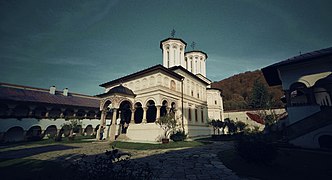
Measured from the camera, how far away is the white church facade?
64.7 feet

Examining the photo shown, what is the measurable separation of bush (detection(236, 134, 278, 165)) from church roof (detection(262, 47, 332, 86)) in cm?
917

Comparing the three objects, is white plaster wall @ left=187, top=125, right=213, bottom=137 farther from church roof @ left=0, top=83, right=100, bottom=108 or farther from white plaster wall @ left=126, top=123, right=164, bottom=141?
church roof @ left=0, top=83, right=100, bottom=108

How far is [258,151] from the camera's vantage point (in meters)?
6.37

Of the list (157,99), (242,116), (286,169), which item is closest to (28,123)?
(157,99)

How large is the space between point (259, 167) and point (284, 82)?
32.9 feet

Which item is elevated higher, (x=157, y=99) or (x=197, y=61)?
(x=197, y=61)

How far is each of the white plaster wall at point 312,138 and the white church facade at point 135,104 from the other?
11943mm

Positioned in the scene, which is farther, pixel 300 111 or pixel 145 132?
pixel 145 132

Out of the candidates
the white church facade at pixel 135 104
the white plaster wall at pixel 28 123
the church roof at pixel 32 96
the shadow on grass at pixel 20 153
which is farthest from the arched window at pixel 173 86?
the white plaster wall at pixel 28 123

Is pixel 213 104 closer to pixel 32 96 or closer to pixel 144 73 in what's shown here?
pixel 144 73

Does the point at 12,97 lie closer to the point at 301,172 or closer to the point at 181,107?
the point at 181,107

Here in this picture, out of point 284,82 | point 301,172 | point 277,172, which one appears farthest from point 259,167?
point 284,82

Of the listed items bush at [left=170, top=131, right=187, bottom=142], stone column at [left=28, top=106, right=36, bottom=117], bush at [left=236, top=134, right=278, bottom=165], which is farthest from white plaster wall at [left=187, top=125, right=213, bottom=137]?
stone column at [left=28, top=106, right=36, bottom=117]

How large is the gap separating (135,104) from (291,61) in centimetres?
1737
